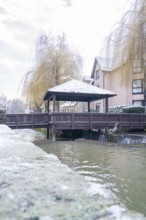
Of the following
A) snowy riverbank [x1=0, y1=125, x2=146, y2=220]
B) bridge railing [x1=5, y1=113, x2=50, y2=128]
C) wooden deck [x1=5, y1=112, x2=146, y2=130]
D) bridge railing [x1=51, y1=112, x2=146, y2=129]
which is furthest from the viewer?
bridge railing [x1=51, y1=112, x2=146, y2=129]

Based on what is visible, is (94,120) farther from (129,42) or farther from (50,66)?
(50,66)

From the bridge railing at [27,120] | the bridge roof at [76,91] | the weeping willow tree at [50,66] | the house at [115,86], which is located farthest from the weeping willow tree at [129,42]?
the weeping willow tree at [50,66]

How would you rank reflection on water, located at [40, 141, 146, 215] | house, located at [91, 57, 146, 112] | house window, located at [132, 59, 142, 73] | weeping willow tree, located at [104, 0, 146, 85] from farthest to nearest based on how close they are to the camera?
house, located at [91, 57, 146, 112] < house window, located at [132, 59, 142, 73] < weeping willow tree, located at [104, 0, 146, 85] < reflection on water, located at [40, 141, 146, 215]

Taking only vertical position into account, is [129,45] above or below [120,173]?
above

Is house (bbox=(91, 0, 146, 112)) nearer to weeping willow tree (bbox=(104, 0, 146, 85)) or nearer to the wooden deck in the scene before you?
weeping willow tree (bbox=(104, 0, 146, 85))

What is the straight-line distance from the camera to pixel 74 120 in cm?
1504

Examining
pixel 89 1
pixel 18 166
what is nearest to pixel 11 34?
pixel 89 1

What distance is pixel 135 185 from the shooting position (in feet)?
16.9

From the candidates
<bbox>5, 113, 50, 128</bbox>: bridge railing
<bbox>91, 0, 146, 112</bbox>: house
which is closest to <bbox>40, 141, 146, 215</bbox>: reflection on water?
<bbox>91, 0, 146, 112</bbox>: house

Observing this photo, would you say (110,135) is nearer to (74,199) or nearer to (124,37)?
(124,37)

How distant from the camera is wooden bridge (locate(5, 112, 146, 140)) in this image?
14420 mm

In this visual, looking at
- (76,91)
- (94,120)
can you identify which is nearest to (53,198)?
(94,120)

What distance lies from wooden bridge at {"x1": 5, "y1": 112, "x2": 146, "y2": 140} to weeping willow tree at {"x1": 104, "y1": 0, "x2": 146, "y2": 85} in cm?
289

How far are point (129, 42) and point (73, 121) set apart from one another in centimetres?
594
